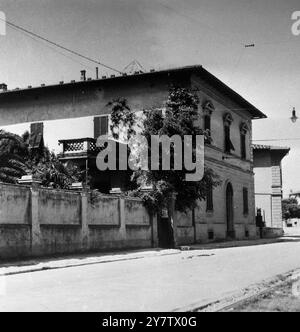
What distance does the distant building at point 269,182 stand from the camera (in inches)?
1849

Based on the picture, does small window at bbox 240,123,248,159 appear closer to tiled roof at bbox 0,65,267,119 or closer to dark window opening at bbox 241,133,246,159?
dark window opening at bbox 241,133,246,159

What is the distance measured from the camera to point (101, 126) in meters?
29.5

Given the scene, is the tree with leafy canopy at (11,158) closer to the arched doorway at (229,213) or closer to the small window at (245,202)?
the arched doorway at (229,213)

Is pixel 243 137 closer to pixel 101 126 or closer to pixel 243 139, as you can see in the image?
pixel 243 139

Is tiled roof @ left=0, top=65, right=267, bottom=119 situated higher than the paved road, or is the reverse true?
tiled roof @ left=0, top=65, right=267, bottom=119

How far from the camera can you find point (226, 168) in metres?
34.1

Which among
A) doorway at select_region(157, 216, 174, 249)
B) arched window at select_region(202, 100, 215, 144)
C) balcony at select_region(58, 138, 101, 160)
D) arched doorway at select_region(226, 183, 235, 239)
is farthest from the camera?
arched doorway at select_region(226, 183, 235, 239)

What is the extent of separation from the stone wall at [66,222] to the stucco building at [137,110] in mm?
3942

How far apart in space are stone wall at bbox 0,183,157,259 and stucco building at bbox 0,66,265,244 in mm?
3942

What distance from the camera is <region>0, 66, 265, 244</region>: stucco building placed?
93.6 feet

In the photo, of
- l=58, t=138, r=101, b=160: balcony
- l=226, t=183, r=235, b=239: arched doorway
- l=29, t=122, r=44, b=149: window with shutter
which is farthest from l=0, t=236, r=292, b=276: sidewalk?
l=226, t=183, r=235, b=239: arched doorway

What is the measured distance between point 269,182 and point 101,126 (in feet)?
73.9

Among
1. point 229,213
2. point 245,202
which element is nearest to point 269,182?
point 245,202
